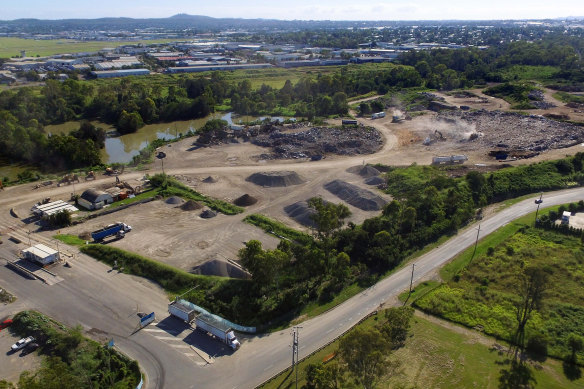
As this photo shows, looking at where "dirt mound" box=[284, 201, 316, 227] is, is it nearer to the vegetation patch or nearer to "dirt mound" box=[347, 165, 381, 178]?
"dirt mound" box=[347, 165, 381, 178]

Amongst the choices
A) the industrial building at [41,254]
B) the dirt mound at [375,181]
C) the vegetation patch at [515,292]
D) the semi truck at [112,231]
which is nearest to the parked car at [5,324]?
the industrial building at [41,254]

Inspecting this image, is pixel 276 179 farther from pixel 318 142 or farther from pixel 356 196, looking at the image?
pixel 318 142

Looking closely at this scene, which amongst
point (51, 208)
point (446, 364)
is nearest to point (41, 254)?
point (51, 208)

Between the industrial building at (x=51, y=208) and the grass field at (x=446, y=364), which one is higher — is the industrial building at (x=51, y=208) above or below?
above

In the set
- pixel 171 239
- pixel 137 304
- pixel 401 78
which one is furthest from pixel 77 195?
pixel 401 78

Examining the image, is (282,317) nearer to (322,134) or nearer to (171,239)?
(171,239)

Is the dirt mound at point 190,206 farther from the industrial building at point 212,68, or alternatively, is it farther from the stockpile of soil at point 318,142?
the industrial building at point 212,68
